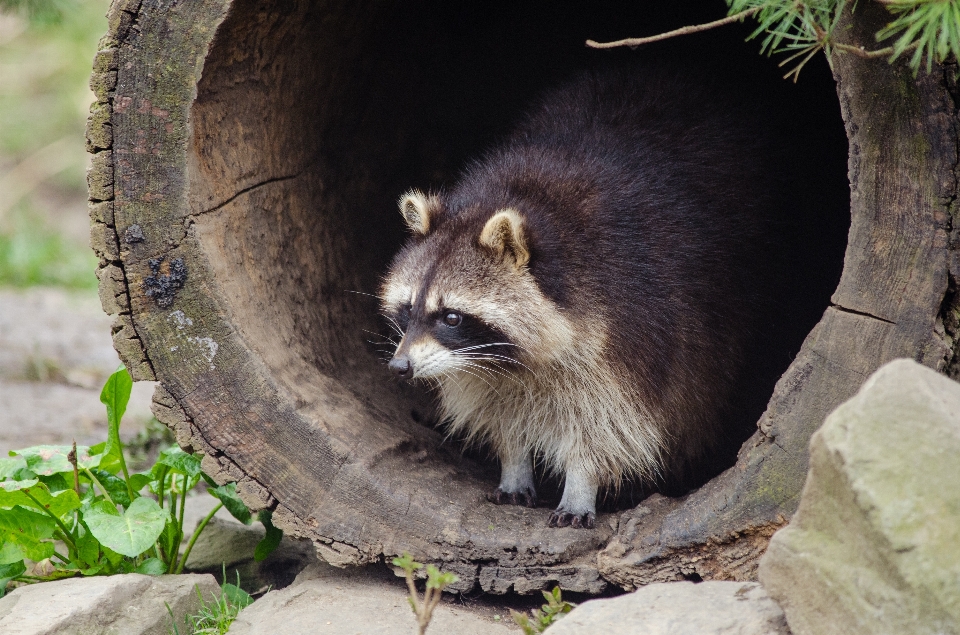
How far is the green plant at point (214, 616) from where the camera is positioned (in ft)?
9.20

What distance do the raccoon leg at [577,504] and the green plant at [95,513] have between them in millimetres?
943

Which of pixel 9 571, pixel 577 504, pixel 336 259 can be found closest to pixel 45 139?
pixel 336 259

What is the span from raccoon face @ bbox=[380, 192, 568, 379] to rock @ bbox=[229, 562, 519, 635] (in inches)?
26.2

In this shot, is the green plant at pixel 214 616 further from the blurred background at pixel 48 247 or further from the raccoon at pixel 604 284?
the blurred background at pixel 48 247

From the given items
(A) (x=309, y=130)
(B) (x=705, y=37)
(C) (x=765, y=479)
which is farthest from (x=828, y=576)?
(B) (x=705, y=37)

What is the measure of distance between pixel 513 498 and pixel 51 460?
5.08ft

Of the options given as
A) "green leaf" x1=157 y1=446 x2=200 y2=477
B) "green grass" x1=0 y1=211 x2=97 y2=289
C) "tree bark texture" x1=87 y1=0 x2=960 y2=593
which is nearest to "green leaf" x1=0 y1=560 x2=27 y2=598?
"green leaf" x1=157 y1=446 x2=200 y2=477

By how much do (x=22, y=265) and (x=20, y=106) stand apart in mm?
3565

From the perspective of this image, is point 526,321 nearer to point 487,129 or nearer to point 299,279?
point 299,279

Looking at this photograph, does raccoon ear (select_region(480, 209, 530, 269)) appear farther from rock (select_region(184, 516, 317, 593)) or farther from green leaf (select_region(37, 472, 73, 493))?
green leaf (select_region(37, 472, 73, 493))

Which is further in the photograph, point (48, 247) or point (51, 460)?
point (48, 247)

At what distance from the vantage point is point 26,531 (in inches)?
115

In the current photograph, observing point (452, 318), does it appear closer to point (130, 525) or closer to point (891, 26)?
point (130, 525)

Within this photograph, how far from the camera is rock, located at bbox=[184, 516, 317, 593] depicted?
3400 mm
